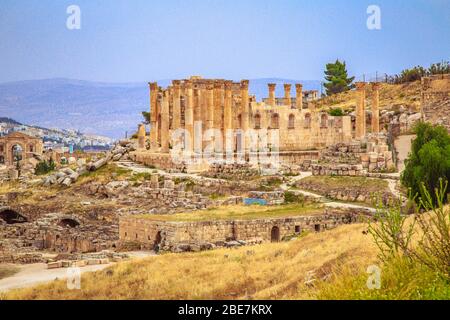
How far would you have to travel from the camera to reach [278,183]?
40438 mm

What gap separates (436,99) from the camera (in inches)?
1892

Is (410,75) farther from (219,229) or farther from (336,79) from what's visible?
(219,229)

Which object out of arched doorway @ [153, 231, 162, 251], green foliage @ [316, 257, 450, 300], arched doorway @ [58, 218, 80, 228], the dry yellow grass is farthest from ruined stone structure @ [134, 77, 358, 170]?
green foliage @ [316, 257, 450, 300]

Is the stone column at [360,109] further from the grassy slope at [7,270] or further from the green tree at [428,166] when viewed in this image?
the grassy slope at [7,270]

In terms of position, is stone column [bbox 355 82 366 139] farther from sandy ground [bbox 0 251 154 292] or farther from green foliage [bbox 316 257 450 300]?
green foliage [bbox 316 257 450 300]

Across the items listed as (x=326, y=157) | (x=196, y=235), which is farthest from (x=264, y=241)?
(x=326, y=157)

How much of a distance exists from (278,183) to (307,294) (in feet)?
86.7

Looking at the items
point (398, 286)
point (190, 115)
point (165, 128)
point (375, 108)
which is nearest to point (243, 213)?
point (190, 115)

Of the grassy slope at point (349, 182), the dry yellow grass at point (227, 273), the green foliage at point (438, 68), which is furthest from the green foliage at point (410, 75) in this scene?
the dry yellow grass at point (227, 273)

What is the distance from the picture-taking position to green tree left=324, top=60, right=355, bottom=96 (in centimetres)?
8550

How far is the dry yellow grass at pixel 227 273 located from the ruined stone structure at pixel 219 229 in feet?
18.2

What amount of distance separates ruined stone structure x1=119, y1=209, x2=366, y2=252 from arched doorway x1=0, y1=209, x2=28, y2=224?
10.6 meters

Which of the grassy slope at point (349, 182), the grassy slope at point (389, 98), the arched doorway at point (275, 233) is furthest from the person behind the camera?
the grassy slope at point (389, 98)

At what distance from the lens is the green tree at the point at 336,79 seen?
85500 mm
